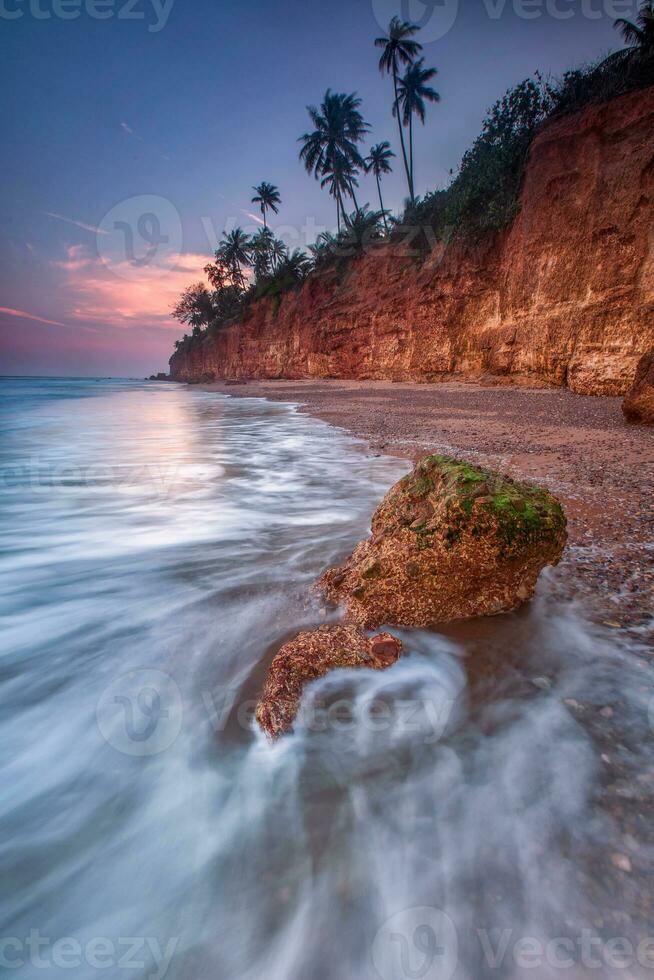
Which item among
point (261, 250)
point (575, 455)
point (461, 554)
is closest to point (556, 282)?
point (575, 455)

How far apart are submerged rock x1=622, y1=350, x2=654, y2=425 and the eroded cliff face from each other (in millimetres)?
4657

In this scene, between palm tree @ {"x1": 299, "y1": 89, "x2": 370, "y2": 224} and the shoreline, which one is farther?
palm tree @ {"x1": 299, "y1": 89, "x2": 370, "y2": 224}

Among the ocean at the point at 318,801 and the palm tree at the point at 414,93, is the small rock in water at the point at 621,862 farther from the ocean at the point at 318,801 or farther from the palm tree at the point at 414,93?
the palm tree at the point at 414,93

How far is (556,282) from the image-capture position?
479 inches

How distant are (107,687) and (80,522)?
3111 millimetres

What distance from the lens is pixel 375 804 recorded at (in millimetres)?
1474

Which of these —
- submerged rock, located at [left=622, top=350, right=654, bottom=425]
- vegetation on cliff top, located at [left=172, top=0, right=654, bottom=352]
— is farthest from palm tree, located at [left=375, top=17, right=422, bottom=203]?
submerged rock, located at [left=622, top=350, right=654, bottom=425]

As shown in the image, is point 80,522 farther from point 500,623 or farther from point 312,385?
point 312,385

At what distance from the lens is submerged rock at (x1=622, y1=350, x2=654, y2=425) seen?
574 cm

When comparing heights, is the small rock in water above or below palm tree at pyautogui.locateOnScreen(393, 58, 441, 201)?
below

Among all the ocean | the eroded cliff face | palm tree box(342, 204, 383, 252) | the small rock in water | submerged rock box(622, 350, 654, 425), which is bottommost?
the ocean

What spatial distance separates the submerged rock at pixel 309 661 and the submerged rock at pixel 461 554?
22cm

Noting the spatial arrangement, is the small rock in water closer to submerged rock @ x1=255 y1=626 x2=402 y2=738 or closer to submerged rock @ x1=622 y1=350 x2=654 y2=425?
submerged rock @ x1=255 y1=626 x2=402 y2=738

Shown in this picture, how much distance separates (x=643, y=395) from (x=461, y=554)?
18.2 ft
